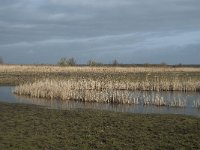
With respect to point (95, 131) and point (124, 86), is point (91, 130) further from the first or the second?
point (124, 86)

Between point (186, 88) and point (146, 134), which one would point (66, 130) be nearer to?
point (146, 134)

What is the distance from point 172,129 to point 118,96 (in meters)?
11.1

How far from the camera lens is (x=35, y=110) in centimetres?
2177

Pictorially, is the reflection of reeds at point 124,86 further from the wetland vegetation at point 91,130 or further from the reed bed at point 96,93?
the wetland vegetation at point 91,130

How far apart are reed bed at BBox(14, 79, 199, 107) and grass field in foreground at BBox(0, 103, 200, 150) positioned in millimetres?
5851

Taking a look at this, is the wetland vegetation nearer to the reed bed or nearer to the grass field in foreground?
the grass field in foreground

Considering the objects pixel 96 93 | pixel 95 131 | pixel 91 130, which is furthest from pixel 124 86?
pixel 95 131

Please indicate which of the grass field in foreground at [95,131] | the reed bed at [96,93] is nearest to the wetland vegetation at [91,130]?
the grass field in foreground at [95,131]

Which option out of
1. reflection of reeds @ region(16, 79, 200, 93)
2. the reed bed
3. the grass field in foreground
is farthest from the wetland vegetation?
reflection of reeds @ region(16, 79, 200, 93)

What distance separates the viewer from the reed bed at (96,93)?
84.3 feet

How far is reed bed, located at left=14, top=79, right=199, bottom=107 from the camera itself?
25703mm

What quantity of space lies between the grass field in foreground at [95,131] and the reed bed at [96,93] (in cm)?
585

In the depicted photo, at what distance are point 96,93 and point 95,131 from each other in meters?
12.6

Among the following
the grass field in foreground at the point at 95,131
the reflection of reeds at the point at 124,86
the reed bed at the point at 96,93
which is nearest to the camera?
the grass field in foreground at the point at 95,131
